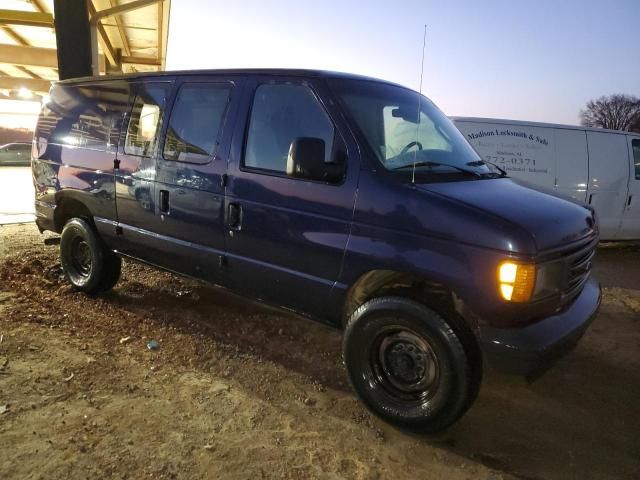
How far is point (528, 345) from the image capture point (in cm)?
248

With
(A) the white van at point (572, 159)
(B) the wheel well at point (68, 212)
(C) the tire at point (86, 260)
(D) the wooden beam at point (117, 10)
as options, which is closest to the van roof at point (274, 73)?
(B) the wheel well at point (68, 212)

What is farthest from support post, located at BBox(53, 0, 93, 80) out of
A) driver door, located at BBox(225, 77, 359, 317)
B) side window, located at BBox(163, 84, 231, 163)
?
driver door, located at BBox(225, 77, 359, 317)

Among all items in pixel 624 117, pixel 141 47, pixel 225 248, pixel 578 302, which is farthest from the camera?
pixel 624 117

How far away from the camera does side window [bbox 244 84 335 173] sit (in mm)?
3105

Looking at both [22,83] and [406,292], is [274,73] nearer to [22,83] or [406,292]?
[406,292]

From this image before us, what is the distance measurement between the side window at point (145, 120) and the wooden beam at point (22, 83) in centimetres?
2330

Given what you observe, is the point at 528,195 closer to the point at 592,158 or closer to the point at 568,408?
the point at 568,408

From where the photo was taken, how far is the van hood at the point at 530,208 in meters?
2.56

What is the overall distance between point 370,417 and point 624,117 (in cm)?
7208

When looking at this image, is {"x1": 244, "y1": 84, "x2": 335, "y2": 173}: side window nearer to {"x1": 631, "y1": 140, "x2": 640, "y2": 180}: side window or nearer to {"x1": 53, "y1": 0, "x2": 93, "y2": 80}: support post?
{"x1": 53, "y1": 0, "x2": 93, "y2": 80}: support post

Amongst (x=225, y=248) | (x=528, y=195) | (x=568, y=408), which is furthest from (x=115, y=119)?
(x=568, y=408)

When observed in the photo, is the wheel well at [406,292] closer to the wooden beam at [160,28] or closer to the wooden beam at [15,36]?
the wooden beam at [160,28]

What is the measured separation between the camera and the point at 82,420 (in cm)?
278

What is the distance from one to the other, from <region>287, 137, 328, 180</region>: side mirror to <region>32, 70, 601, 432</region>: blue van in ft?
0.04
